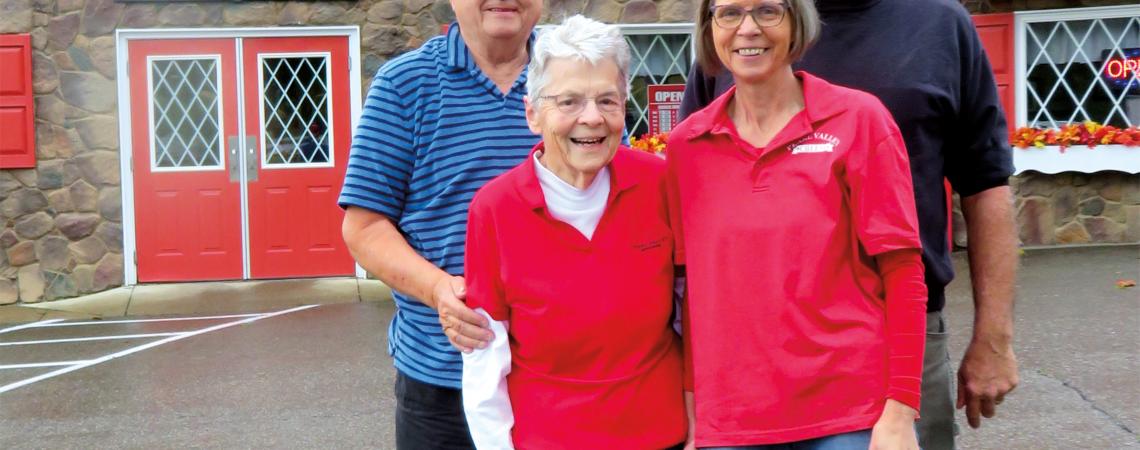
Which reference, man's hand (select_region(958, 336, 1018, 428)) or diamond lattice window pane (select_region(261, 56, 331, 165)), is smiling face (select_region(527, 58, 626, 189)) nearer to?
man's hand (select_region(958, 336, 1018, 428))

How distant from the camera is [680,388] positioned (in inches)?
81.9

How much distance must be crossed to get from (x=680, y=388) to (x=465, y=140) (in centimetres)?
68

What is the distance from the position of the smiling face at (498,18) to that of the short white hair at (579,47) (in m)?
0.32

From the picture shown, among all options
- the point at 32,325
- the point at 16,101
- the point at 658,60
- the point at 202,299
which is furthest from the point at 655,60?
the point at 32,325

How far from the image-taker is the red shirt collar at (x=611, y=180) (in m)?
2.02

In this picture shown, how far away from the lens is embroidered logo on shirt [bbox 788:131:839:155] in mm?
1908

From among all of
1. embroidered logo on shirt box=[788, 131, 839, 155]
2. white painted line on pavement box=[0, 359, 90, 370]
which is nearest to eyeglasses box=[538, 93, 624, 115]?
embroidered logo on shirt box=[788, 131, 839, 155]

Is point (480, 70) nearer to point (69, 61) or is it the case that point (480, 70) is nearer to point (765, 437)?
point (765, 437)

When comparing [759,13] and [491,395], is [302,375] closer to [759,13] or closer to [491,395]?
[491,395]

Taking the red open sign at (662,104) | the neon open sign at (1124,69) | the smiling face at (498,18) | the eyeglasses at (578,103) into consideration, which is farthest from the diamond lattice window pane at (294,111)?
the eyeglasses at (578,103)

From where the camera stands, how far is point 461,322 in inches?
80.8

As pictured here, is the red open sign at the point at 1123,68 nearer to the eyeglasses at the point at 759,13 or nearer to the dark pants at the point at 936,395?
the dark pants at the point at 936,395

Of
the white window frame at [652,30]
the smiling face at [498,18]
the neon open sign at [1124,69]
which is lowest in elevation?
the smiling face at [498,18]

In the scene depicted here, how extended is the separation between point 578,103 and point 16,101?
29.2 feet
